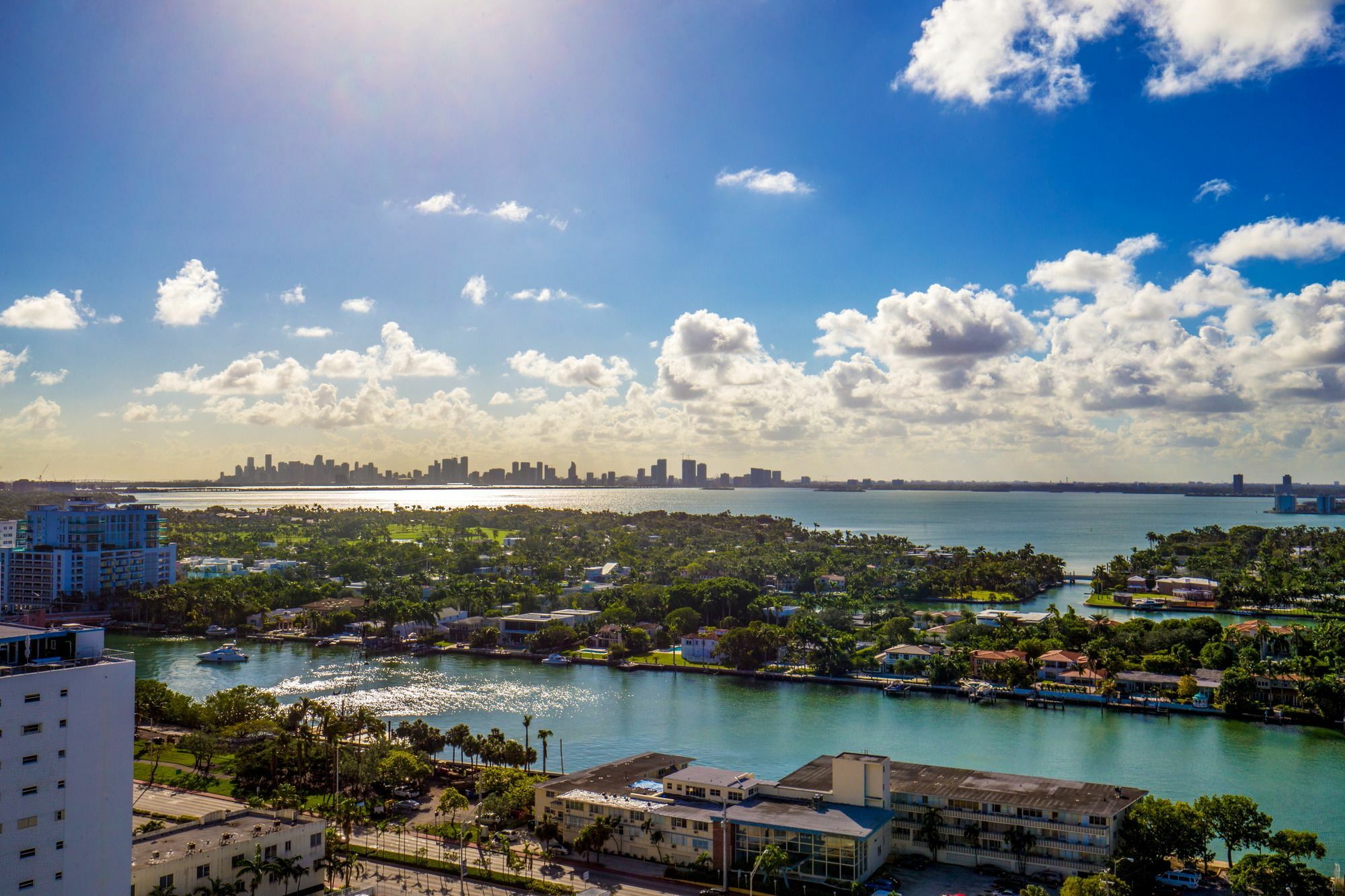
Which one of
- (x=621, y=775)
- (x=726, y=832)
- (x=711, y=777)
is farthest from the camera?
(x=621, y=775)

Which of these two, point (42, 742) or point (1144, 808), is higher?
point (42, 742)

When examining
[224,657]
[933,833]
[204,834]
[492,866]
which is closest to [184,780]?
[204,834]

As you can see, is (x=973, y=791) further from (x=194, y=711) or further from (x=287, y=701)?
(x=287, y=701)

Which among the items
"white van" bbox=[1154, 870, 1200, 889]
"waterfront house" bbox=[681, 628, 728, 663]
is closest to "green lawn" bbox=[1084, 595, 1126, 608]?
"waterfront house" bbox=[681, 628, 728, 663]

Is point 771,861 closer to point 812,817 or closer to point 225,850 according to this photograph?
point 812,817

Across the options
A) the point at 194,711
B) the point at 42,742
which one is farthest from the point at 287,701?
the point at 42,742

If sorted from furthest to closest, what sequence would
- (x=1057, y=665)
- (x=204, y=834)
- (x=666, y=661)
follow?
(x=666, y=661), (x=1057, y=665), (x=204, y=834)
